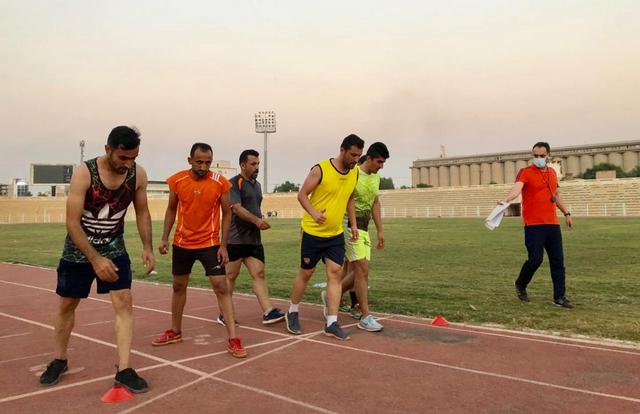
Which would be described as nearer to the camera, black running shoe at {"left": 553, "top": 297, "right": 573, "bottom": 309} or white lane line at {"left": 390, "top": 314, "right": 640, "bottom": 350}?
white lane line at {"left": 390, "top": 314, "right": 640, "bottom": 350}

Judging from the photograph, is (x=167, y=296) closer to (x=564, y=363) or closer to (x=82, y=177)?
(x=82, y=177)

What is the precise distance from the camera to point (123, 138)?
12.3 ft

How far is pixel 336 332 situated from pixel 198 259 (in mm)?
1594

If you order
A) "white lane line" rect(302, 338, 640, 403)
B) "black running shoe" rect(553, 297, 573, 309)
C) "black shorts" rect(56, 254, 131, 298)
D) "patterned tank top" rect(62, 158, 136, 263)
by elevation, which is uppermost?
"patterned tank top" rect(62, 158, 136, 263)

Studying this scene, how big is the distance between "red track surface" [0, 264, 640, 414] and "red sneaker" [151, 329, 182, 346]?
8 centimetres

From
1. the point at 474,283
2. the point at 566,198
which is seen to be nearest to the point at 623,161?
the point at 566,198

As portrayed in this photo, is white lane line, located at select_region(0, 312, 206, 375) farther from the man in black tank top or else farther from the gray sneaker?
the gray sneaker

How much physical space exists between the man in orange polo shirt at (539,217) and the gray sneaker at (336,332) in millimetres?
3140

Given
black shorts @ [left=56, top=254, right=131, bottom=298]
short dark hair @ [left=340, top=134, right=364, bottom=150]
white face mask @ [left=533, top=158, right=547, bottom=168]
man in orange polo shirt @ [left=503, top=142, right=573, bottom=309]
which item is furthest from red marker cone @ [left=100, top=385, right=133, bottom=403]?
white face mask @ [left=533, top=158, right=547, bottom=168]

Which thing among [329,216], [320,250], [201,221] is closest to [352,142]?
[329,216]

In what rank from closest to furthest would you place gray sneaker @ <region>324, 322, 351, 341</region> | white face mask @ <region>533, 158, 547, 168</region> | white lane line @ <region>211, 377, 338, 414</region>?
white lane line @ <region>211, 377, 338, 414</region> < gray sneaker @ <region>324, 322, 351, 341</region> < white face mask @ <region>533, 158, 547, 168</region>

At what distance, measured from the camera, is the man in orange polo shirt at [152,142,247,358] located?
4926 mm

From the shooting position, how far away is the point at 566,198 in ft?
207

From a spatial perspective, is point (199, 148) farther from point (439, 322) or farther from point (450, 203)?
point (450, 203)
